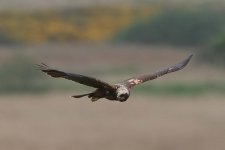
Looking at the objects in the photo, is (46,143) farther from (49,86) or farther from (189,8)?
(189,8)

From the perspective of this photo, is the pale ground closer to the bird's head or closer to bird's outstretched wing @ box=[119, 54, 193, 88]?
bird's outstretched wing @ box=[119, 54, 193, 88]

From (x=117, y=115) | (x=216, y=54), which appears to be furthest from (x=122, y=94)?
(x=216, y=54)

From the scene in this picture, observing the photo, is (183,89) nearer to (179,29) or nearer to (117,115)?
(117,115)

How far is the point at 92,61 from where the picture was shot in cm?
3953

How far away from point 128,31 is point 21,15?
823 centimetres

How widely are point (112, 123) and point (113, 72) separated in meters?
7.15

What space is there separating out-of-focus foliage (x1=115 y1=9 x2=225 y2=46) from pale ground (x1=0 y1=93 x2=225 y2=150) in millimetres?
12955

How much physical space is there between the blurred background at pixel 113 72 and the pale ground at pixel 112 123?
0.10 ft

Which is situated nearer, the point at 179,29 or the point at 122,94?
the point at 122,94

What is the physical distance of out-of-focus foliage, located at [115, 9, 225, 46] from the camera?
45.6 m

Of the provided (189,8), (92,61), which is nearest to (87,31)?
(189,8)

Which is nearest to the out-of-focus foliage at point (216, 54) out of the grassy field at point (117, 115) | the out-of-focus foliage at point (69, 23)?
the grassy field at point (117, 115)

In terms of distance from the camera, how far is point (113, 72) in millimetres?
35406

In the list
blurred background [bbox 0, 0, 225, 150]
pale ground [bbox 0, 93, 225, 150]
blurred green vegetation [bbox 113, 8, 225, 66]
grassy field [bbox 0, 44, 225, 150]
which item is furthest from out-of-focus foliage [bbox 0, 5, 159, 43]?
pale ground [bbox 0, 93, 225, 150]
